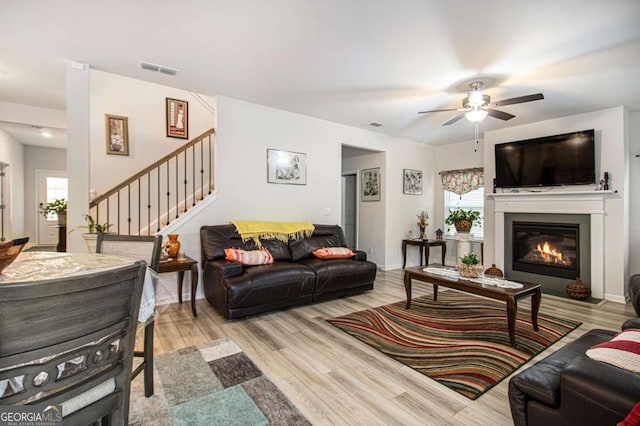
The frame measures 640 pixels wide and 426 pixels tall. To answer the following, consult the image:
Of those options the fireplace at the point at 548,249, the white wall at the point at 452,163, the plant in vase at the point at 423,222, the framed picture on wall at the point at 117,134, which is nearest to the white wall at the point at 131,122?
the framed picture on wall at the point at 117,134

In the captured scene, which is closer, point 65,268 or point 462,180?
point 65,268

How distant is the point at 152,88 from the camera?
4934 mm

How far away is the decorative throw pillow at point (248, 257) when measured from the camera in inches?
137

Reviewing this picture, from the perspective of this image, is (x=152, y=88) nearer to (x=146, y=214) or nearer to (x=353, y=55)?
(x=146, y=214)

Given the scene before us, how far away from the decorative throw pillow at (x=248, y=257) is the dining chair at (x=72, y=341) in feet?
7.70

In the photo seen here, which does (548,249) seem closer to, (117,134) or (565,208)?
(565,208)

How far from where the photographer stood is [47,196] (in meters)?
7.62

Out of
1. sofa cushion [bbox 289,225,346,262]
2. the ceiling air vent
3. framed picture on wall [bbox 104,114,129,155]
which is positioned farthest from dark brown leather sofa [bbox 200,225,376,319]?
framed picture on wall [bbox 104,114,129,155]

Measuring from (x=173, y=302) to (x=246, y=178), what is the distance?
191 cm

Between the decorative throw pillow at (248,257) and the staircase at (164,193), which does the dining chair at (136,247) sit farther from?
the staircase at (164,193)

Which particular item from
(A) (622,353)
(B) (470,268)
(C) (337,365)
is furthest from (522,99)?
(C) (337,365)

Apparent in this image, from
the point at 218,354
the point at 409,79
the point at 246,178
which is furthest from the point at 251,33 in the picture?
the point at 218,354

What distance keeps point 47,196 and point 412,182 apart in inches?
360

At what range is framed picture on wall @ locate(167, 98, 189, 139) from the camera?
5078mm
